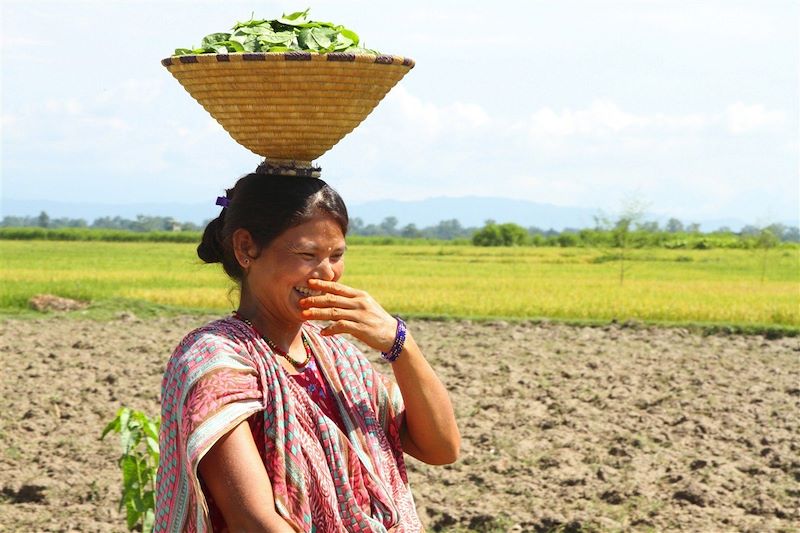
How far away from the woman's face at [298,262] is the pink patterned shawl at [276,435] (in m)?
0.10

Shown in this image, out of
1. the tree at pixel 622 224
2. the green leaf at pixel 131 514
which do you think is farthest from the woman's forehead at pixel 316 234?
the tree at pixel 622 224

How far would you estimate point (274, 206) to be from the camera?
88.0 inches

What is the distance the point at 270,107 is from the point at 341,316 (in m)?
0.44

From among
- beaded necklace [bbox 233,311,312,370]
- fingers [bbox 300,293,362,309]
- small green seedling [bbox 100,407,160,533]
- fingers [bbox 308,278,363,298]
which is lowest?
small green seedling [bbox 100,407,160,533]

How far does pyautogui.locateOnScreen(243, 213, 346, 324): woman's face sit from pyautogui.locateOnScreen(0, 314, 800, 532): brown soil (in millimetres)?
3660

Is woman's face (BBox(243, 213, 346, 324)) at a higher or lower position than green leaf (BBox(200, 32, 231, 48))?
lower

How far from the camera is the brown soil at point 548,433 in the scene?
589 cm

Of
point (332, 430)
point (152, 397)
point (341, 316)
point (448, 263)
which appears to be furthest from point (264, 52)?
point (448, 263)

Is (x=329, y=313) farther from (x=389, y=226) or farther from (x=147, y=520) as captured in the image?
(x=389, y=226)

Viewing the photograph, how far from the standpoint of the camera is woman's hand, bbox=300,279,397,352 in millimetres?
2172

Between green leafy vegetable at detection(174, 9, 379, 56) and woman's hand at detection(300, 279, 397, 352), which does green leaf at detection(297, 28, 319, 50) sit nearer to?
green leafy vegetable at detection(174, 9, 379, 56)

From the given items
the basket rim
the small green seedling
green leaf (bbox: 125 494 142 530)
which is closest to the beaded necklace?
the basket rim

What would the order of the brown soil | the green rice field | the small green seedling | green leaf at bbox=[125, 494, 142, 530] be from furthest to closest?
the green rice field → the brown soil → green leaf at bbox=[125, 494, 142, 530] → the small green seedling

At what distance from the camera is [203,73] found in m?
2.24
